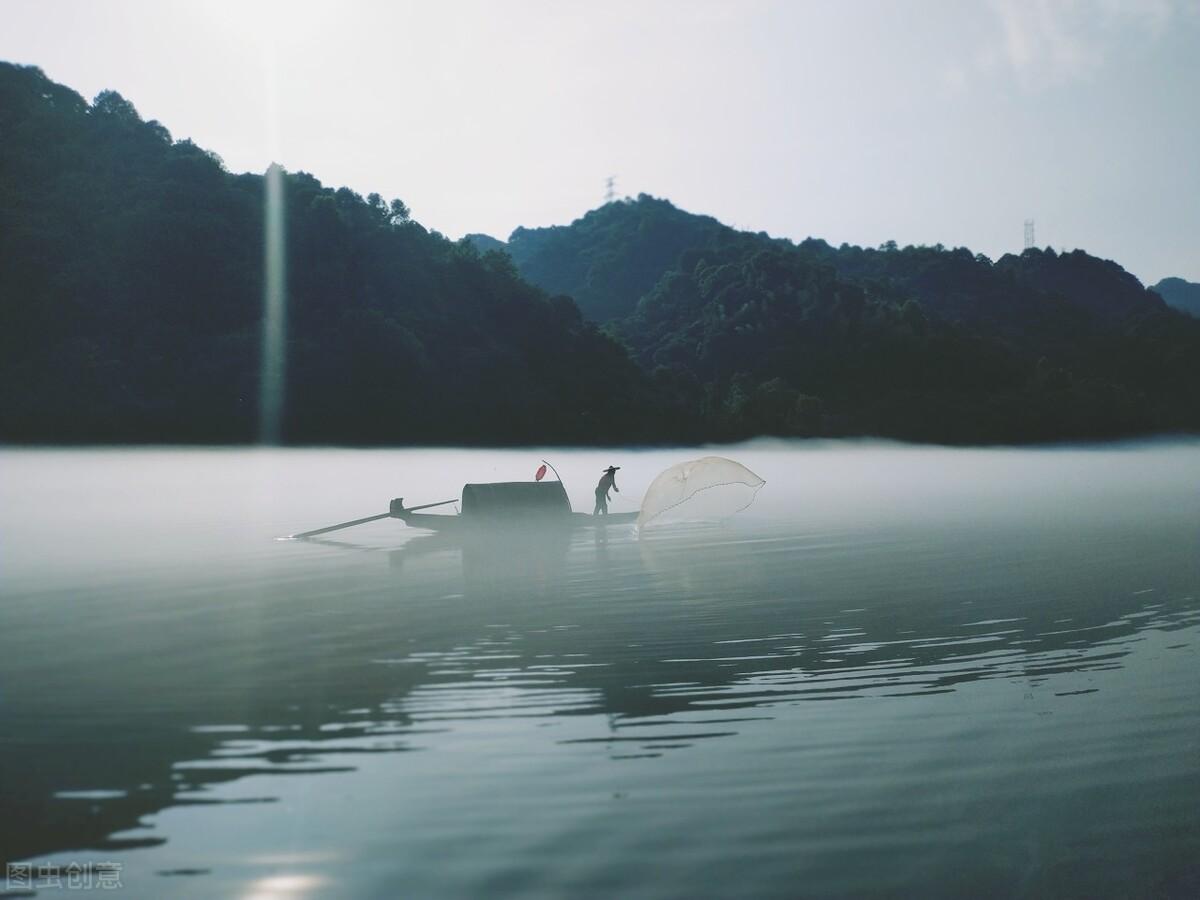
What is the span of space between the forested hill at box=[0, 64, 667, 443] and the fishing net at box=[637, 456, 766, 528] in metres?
65.6

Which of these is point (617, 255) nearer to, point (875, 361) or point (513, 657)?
point (875, 361)

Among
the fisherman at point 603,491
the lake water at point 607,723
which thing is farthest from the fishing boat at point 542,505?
the lake water at point 607,723

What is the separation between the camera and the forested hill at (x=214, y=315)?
279 ft

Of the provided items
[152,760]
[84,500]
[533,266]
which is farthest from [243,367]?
[533,266]

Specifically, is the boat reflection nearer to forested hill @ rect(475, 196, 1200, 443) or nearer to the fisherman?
the fisherman

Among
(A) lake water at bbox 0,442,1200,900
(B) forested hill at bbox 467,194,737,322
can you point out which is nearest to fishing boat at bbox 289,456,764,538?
(A) lake water at bbox 0,442,1200,900

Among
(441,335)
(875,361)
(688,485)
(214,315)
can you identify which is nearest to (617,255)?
(875,361)

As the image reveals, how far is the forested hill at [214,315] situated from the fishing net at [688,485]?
215 feet

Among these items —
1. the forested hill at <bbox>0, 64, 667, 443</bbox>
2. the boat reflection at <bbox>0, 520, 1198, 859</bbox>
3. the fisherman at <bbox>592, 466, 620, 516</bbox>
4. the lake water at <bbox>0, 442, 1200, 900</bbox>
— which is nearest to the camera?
the lake water at <bbox>0, 442, 1200, 900</bbox>

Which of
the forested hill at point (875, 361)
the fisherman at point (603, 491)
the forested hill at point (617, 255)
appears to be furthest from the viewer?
the forested hill at point (617, 255)

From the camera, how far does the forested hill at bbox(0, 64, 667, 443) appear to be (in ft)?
279

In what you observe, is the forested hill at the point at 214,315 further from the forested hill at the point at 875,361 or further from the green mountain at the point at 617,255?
the green mountain at the point at 617,255

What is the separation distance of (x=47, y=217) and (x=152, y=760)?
91.0 m

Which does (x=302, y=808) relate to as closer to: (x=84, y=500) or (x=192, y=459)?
(x=84, y=500)
